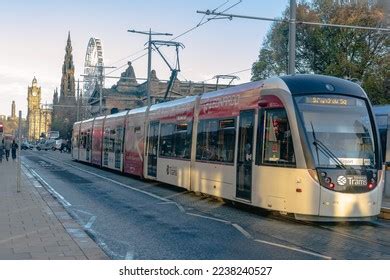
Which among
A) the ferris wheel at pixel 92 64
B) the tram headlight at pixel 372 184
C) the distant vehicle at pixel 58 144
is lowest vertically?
the tram headlight at pixel 372 184

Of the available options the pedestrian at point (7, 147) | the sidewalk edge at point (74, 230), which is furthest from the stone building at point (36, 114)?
the sidewalk edge at point (74, 230)

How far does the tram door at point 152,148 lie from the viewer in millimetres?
22725

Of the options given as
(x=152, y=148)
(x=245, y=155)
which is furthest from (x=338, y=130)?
(x=152, y=148)

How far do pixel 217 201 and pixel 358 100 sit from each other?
18.5 feet

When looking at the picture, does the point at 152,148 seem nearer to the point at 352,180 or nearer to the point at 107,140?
the point at 107,140

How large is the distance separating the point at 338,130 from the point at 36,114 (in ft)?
439

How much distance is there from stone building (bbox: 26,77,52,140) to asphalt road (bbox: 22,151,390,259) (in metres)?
98.6

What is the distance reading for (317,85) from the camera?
12.9 metres

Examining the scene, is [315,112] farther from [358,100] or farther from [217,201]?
[217,201]

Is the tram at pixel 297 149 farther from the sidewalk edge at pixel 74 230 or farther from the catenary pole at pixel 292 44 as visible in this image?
the sidewalk edge at pixel 74 230

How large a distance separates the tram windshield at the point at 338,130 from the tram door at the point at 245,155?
189cm

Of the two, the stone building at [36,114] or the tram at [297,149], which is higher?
the stone building at [36,114]

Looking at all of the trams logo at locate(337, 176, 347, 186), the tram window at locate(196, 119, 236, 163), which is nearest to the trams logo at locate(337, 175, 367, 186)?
the trams logo at locate(337, 176, 347, 186)

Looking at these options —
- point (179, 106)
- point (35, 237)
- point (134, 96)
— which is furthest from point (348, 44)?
point (134, 96)
